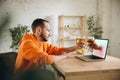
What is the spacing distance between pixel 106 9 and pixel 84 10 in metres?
0.64

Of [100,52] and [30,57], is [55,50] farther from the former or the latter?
[30,57]

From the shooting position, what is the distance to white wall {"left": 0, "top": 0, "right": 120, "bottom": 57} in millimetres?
3826

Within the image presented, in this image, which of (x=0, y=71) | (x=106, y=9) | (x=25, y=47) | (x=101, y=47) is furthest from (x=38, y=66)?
(x=106, y=9)

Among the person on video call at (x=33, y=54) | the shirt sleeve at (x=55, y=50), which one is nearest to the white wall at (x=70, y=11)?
the shirt sleeve at (x=55, y=50)

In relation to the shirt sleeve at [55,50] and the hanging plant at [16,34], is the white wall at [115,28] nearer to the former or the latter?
the hanging plant at [16,34]

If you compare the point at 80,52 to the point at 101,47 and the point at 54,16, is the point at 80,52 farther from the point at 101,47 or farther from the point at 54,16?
the point at 54,16

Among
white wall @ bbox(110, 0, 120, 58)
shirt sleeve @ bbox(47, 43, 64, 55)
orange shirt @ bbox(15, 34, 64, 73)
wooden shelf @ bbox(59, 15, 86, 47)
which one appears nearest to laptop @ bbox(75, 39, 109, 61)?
shirt sleeve @ bbox(47, 43, 64, 55)

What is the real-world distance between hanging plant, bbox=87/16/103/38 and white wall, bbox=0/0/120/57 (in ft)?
0.57

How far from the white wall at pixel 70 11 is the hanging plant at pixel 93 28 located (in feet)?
0.57

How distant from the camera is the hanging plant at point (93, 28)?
13.4ft

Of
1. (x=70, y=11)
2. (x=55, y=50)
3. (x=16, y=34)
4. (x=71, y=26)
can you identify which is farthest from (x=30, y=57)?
(x=70, y=11)

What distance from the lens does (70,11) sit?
4.10 m

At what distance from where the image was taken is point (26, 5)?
152 inches

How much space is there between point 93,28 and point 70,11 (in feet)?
2.51
